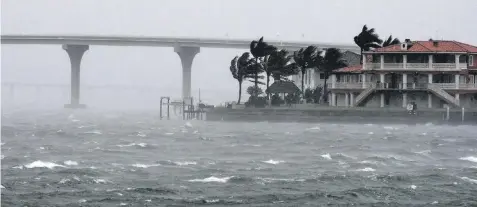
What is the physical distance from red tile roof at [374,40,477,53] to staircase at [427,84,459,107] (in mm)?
5230

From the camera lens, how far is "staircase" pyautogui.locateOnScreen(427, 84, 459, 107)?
157 m

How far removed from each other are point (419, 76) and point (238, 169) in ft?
304

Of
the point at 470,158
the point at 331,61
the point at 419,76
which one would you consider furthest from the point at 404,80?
the point at 470,158

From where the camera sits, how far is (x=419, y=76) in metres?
161

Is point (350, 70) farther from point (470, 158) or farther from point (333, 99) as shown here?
point (470, 158)

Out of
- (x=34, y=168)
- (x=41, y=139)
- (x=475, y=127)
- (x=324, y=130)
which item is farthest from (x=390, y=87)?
(x=34, y=168)

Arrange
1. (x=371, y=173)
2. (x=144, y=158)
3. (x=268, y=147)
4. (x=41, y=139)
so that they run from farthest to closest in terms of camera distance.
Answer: (x=41, y=139) < (x=268, y=147) < (x=144, y=158) < (x=371, y=173)

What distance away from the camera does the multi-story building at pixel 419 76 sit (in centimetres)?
15825

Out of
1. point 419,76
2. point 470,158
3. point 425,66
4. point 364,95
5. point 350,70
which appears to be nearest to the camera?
point 470,158

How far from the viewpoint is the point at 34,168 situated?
7156cm

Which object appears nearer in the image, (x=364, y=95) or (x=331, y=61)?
(x=364, y=95)

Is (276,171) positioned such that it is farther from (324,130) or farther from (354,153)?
(324,130)

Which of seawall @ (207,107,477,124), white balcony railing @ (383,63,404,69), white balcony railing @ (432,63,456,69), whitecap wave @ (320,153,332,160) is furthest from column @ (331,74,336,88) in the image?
whitecap wave @ (320,153,332,160)

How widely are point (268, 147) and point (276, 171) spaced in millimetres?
25131
